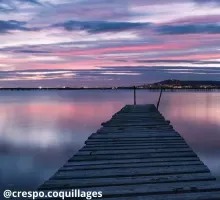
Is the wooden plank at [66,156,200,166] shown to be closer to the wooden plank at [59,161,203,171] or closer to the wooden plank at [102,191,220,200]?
the wooden plank at [59,161,203,171]

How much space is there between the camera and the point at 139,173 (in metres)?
5.23

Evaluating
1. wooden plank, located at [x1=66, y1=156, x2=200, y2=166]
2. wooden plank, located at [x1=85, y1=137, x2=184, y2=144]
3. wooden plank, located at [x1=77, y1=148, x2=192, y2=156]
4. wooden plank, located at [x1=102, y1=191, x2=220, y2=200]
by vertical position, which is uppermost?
wooden plank, located at [x1=85, y1=137, x2=184, y2=144]

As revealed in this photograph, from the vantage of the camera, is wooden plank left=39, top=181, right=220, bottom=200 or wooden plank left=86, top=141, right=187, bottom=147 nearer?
wooden plank left=39, top=181, right=220, bottom=200

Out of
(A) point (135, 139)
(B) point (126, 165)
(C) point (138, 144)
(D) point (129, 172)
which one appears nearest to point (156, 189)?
(D) point (129, 172)

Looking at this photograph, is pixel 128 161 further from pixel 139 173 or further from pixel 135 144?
pixel 135 144

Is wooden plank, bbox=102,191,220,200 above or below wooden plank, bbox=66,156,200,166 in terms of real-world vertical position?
below

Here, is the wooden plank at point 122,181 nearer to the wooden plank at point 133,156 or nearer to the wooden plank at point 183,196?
the wooden plank at point 183,196

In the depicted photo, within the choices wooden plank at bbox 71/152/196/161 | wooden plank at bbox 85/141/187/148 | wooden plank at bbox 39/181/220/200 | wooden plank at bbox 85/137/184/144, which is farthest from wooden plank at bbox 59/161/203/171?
wooden plank at bbox 85/137/184/144

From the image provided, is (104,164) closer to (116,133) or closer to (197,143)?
(116,133)

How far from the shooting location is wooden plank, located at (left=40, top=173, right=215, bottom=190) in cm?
468

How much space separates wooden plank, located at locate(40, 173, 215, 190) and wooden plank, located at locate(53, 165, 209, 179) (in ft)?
0.62

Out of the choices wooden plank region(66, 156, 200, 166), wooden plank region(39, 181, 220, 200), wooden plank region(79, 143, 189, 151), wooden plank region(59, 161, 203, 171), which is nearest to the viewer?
wooden plank region(39, 181, 220, 200)

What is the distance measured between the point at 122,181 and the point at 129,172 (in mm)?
522

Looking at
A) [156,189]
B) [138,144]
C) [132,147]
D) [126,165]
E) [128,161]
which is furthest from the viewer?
[138,144]
